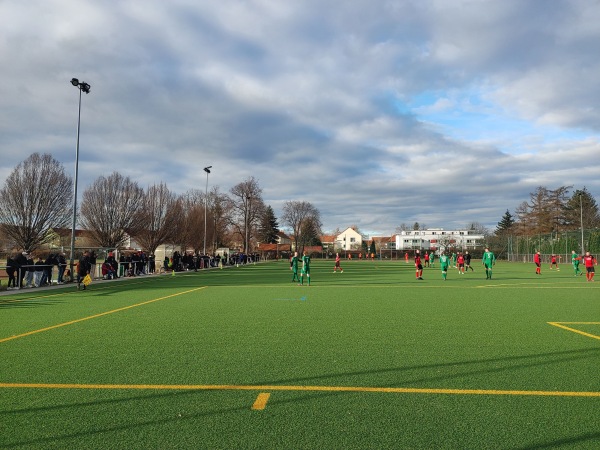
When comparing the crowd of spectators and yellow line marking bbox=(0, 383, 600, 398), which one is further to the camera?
the crowd of spectators

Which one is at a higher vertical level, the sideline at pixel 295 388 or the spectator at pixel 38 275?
the spectator at pixel 38 275

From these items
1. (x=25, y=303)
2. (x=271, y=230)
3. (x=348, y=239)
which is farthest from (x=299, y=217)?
(x=25, y=303)

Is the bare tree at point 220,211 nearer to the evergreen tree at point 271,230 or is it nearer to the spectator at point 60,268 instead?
the evergreen tree at point 271,230

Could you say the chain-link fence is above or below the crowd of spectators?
above

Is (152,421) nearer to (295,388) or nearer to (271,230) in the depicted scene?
(295,388)

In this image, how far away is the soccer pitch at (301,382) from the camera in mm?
4066

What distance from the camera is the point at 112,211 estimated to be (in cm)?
5125

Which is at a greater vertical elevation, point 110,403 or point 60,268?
point 60,268

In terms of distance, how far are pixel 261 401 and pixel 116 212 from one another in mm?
50933

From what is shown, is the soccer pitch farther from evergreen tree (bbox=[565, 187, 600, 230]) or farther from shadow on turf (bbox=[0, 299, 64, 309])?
evergreen tree (bbox=[565, 187, 600, 230])

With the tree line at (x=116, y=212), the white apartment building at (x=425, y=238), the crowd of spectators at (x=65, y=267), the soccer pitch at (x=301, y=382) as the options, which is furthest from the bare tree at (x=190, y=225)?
the white apartment building at (x=425, y=238)

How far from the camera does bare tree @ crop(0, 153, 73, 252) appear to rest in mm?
40750

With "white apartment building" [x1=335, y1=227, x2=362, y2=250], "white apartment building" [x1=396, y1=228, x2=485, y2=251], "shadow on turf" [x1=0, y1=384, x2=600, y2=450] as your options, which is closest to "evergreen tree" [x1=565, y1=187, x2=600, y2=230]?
"white apartment building" [x1=396, y1=228, x2=485, y2=251]

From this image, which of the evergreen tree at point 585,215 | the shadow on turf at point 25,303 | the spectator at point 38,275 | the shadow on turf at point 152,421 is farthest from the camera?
the evergreen tree at point 585,215
